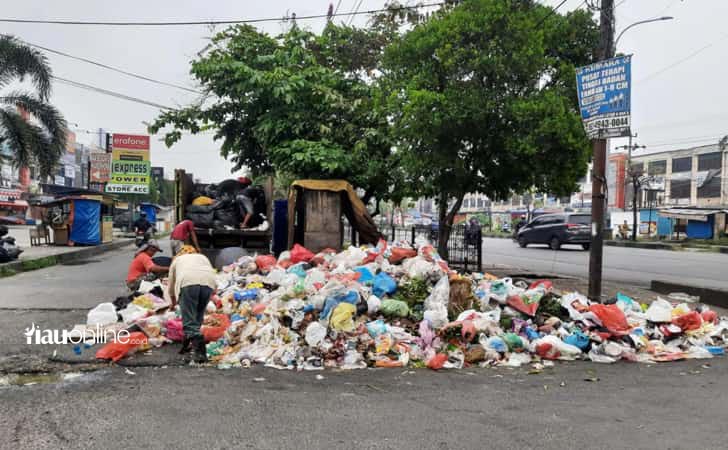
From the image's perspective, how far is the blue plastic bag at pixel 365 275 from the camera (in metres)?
6.96

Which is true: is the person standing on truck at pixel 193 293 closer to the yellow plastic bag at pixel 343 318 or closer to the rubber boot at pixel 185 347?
the rubber boot at pixel 185 347

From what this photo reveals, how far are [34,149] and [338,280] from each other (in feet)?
47.7

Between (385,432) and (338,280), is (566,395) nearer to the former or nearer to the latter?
(385,432)

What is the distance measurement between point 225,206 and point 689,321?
8.69m

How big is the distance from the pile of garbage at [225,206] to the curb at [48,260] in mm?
4571

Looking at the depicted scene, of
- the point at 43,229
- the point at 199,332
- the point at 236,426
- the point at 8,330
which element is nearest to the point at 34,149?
the point at 43,229

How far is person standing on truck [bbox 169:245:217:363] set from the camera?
513cm

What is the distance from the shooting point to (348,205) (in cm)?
1146

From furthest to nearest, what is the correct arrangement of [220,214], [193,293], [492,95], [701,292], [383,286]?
1. [220,214]
2. [492,95]
3. [701,292]
4. [383,286]
5. [193,293]

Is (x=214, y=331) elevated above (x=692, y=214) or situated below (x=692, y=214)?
below

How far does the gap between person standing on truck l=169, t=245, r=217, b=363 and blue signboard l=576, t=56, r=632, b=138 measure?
568 cm

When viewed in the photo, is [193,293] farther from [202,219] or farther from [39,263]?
[39,263]

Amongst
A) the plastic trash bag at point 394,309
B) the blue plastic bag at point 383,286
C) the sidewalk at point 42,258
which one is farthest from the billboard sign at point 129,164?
the plastic trash bag at point 394,309

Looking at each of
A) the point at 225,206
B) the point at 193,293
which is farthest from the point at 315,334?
the point at 225,206
